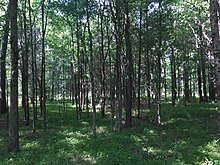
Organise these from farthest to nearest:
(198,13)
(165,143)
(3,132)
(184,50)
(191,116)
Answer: (184,50)
(191,116)
(3,132)
(198,13)
(165,143)

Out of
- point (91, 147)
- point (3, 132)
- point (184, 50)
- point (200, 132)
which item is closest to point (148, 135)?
point (200, 132)

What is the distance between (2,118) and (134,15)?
54.4ft

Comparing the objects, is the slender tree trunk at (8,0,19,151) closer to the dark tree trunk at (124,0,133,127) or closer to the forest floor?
the forest floor

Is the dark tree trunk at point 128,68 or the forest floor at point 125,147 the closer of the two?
the forest floor at point 125,147

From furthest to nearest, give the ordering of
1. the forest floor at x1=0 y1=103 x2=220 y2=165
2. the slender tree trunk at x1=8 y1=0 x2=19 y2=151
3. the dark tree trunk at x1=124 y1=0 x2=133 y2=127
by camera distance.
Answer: the dark tree trunk at x1=124 y1=0 x2=133 y2=127 → the slender tree trunk at x1=8 y1=0 x2=19 y2=151 → the forest floor at x1=0 y1=103 x2=220 y2=165

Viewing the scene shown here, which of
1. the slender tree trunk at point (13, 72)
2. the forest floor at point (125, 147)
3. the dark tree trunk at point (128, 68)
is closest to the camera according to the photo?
the forest floor at point (125, 147)

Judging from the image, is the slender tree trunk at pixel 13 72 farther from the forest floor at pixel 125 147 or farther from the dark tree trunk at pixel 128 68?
the dark tree trunk at pixel 128 68

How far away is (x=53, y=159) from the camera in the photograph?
11.4m

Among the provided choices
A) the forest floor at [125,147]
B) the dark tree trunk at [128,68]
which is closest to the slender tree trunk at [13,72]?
the forest floor at [125,147]

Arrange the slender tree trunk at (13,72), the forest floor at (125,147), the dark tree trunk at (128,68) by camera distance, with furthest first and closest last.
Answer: the dark tree trunk at (128,68) < the slender tree trunk at (13,72) < the forest floor at (125,147)

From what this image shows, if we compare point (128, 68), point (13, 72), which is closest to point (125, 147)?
point (13, 72)

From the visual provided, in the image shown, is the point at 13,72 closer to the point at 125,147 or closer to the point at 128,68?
the point at 125,147

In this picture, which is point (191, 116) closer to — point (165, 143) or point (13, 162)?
point (165, 143)

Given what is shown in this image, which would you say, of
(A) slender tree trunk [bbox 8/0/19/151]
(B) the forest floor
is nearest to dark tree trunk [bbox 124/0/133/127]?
(B) the forest floor
